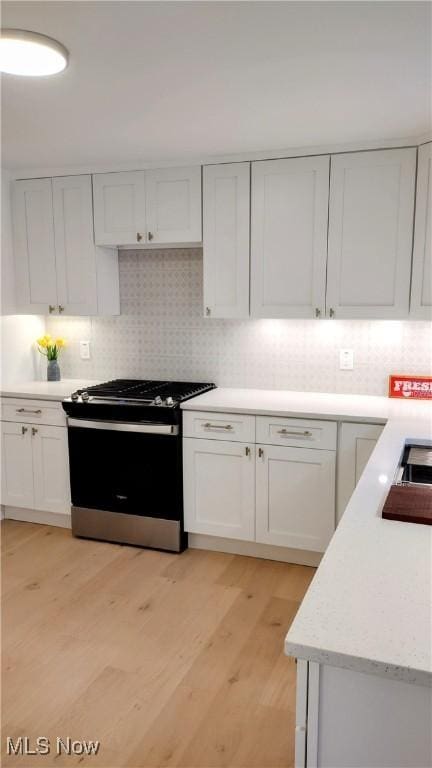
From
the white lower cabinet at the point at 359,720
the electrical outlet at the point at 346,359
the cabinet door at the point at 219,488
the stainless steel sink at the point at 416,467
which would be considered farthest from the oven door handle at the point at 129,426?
the white lower cabinet at the point at 359,720

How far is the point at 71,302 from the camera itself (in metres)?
3.82

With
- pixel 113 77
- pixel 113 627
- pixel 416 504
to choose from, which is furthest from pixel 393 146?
pixel 113 627

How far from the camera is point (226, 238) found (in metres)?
3.36

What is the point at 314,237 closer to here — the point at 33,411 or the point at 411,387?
the point at 411,387

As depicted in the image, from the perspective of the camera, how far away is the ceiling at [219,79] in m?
1.65

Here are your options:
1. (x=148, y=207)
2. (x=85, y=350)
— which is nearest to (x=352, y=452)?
(x=148, y=207)

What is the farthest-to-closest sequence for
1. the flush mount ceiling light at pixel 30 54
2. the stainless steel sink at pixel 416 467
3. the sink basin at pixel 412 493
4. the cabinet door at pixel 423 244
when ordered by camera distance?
the cabinet door at pixel 423 244, the stainless steel sink at pixel 416 467, the flush mount ceiling light at pixel 30 54, the sink basin at pixel 412 493

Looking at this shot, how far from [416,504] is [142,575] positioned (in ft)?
6.38

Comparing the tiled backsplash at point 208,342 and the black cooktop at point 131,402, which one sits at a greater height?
the tiled backsplash at point 208,342

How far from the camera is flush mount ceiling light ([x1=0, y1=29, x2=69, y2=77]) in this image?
179 cm

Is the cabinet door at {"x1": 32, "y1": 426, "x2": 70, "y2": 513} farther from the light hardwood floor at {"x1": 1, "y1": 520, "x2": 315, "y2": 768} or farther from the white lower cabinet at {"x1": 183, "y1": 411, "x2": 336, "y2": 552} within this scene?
the white lower cabinet at {"x1": 183, "y1": 411, "x2": 336, "y2": 552}

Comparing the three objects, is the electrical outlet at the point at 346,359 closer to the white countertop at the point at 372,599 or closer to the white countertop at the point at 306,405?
the white countertop at the point at 306,405

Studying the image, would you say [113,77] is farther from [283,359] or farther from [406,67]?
[283,359]

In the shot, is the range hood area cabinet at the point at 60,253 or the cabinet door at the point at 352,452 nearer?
the cabinet door at the point at 352,452
